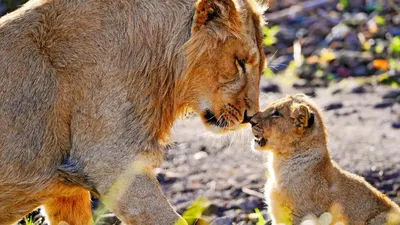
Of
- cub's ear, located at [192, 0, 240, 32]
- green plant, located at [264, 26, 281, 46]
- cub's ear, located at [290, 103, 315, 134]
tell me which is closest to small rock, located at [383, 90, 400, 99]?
green plant, located at [264, 26, 281, 46]

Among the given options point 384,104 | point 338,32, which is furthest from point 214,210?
point 338,32

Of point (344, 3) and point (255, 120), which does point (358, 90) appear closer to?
point (344, 3)

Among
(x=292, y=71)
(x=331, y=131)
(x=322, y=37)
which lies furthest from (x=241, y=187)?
(x=322, y=37)

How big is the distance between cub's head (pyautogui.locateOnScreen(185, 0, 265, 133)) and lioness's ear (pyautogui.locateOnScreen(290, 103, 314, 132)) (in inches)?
9.0

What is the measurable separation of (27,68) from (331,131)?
12.2 ft

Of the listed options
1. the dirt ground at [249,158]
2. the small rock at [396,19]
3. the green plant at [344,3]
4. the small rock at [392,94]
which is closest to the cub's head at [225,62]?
the dirt ground at [249,158]

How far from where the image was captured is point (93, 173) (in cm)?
599

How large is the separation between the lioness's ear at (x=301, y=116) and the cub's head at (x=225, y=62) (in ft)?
0.75

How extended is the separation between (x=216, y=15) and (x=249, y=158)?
9.18ft

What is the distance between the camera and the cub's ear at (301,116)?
253 inches

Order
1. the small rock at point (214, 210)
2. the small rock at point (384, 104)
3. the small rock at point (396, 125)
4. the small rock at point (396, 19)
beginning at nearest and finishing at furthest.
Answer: the small rock at point (214, 210)
the small rock at point (396, 125)
the small rock at point (384, 104)
the small rock at point (396, 19)

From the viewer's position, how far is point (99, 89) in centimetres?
607

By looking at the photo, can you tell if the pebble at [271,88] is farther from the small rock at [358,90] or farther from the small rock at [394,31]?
the small rock at [394,31]

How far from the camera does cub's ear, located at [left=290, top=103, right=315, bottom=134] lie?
21.1ft
